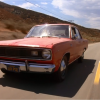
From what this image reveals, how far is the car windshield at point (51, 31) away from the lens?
5.10 metres

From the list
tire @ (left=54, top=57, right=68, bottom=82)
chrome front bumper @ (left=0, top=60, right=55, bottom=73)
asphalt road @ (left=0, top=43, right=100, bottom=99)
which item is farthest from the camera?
tire @ (left=54, top=57, right=68, bottom=82)

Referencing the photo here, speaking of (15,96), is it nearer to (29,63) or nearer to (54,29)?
(29,63)

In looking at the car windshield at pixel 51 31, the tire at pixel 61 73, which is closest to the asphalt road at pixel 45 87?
the tire at pixel 61 73

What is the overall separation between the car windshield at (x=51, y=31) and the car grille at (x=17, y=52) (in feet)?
4.84

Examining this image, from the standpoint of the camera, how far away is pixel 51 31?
520 centimetres

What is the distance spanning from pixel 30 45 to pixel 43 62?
497 mm

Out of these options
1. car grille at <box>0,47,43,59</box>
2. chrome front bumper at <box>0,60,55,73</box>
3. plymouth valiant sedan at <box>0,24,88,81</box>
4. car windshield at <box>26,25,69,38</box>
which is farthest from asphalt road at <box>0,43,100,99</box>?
car windshield at <box>26,25,69,38</box>

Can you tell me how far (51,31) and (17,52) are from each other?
5.73ft

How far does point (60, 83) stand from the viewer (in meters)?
4.07

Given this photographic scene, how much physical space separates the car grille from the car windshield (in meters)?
1.47

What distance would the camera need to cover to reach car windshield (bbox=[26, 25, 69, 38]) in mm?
5102

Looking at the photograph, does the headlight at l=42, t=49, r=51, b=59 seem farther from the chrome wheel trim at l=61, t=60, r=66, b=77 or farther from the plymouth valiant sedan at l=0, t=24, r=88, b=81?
the chrome wheel trim at l=61, t=60, r=66, b=77

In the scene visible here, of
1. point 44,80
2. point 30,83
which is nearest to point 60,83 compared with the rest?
point 44,80

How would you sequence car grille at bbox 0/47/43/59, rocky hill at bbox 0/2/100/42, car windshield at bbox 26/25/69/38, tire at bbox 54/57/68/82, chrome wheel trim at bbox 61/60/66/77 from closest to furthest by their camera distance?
1. car grille at bbox 0/47/43/59
2. tire at bbox 54/57/68/82
3. chrome wheel trim at bbox 61/60/66/77
4. car windshield at bbox 26/25/69/38
5. rocky hill at bbox 0/2/100/42
